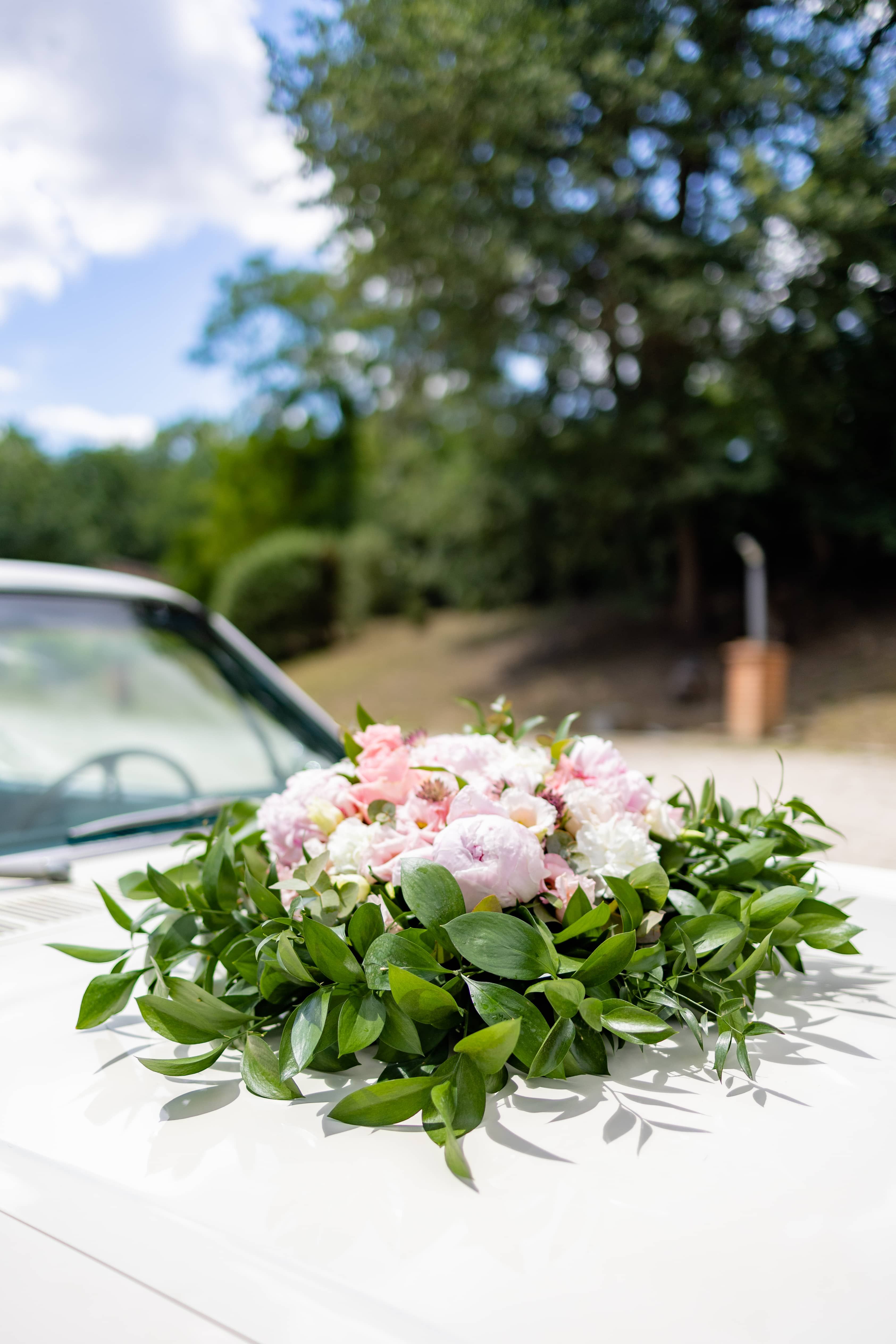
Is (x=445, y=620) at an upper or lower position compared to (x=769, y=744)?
upper

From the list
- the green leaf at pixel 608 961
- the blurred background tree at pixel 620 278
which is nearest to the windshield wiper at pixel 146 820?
the green leaf at pixel 608 961

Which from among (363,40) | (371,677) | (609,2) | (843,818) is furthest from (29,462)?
(843,818)

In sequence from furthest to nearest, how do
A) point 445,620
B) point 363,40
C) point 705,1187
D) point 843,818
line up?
point 445,620
point 363,40
point 843,818
point 705,1187

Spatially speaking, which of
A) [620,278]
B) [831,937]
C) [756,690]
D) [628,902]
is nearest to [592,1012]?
[628,902]

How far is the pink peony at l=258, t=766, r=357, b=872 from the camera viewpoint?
1175 mm

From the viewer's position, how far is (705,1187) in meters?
0.75

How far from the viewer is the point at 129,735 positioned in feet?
8.95

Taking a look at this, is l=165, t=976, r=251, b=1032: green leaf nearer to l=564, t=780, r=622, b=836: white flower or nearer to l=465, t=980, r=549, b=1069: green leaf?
l=465, t=980, r=549, b=1069: green leaf

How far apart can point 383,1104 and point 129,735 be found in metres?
2.09

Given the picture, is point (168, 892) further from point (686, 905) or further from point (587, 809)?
point (686, 905)

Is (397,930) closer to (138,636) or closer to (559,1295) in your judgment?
(559,1295)

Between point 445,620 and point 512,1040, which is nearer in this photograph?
point 512,1040

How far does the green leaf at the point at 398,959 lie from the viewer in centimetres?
93

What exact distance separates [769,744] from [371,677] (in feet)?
24.6
